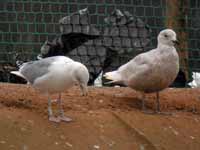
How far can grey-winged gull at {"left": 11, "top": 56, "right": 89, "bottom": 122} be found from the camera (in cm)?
740

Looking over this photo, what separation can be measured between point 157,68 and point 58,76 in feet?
3.97

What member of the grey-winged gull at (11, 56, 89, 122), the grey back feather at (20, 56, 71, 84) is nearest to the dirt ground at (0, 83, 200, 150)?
the grey-winged gull at (11, 56, 89, 122)

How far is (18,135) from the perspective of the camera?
7379 millimetres

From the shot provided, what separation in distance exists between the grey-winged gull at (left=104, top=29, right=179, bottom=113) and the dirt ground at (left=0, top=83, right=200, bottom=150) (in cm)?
26

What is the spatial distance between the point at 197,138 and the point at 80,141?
1.19 meters

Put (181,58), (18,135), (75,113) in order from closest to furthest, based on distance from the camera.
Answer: (18,135), (75,113), (181,58)

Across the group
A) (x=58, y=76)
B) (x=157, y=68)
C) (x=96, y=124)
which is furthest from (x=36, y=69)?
(x=157, y=68)

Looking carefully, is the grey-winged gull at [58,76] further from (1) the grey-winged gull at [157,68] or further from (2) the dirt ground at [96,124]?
(1) the grey-winged gull at [157,68]

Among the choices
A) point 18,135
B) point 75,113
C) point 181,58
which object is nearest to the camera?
point 18,135

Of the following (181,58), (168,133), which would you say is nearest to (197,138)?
(168,133)

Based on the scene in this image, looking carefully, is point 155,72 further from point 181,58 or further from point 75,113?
point 181,58

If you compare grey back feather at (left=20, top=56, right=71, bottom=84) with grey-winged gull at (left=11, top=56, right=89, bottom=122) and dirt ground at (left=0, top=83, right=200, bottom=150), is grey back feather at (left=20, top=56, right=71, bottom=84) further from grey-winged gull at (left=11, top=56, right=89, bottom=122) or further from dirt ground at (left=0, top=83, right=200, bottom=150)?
dirt ground at (left=0, top=83, right=200, bottom=150)

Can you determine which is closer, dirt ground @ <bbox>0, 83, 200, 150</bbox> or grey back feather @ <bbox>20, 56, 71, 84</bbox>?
dirt ground @ <bbox>0, 83, 200, 150</bbox>

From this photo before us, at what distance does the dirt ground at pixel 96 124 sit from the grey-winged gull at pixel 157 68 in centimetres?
26
